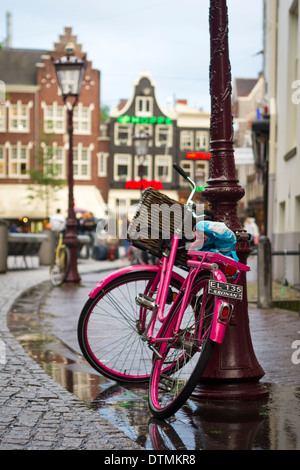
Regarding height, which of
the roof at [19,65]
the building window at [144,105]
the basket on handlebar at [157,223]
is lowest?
the basket on handlebar at [157,223]

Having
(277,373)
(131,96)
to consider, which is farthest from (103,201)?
(277,373)

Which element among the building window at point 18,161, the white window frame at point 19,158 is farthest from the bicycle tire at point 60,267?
the white window frame at point 19,158

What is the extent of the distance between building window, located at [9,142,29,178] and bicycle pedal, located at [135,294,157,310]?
50735mm

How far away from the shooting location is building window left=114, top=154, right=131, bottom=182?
194ft

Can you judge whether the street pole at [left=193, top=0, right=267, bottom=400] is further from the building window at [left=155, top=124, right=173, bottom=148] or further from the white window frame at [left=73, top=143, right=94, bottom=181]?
the building window at [left=155, top=124, right=173, bottom=148]

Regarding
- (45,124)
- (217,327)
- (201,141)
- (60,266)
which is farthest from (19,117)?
(217,327)

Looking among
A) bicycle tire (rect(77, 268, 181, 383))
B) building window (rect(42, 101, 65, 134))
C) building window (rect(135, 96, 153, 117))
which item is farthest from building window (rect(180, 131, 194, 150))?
bicycle tire (rect(77, 268, 181, 383))

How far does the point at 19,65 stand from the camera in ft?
188

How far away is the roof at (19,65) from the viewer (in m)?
56.7

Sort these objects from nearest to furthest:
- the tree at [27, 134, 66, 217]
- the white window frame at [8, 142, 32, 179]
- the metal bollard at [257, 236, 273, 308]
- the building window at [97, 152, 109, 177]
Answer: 1. the metal bollard at [257, 236, 273, 308]
2. the tree at [27, 134, 66, 217]
3. the white window frame at [8, 142, 32, 179]
4. the building window at [97, 152, 109, 177]

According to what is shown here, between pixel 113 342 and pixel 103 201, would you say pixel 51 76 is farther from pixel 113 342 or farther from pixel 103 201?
pixel 113 342

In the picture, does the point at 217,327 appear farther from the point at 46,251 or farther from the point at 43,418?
the point at 46,251

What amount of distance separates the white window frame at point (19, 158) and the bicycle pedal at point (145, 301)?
50848 millimetres

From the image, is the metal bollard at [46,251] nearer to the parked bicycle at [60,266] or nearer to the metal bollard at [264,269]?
the parked bicycle at [60,266]
